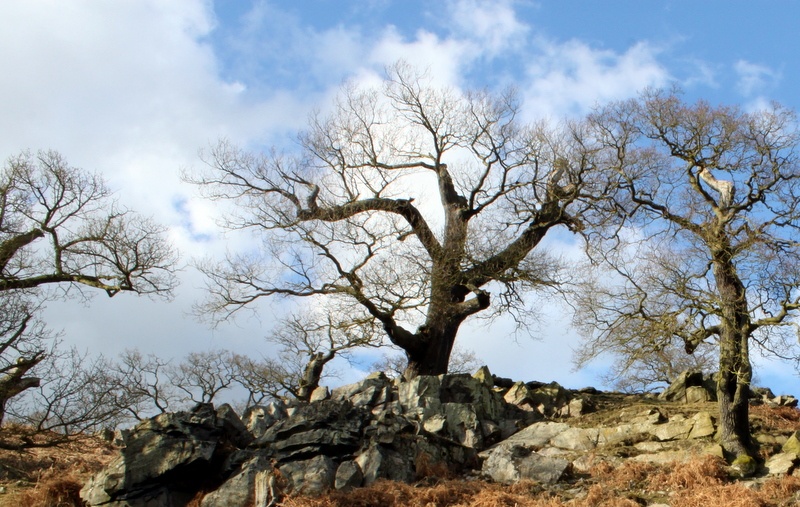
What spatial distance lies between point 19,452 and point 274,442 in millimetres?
6626

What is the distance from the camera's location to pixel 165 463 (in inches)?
556

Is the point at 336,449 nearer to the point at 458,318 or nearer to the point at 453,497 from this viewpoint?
the point at 453,497

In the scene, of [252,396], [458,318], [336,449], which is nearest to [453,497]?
[336,449]

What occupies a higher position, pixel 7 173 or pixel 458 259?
pixel 7 173

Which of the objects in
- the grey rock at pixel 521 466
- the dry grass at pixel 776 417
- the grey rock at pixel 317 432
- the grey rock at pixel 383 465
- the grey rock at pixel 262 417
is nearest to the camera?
the grey rock at pixel 383 465

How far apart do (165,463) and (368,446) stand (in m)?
3.98

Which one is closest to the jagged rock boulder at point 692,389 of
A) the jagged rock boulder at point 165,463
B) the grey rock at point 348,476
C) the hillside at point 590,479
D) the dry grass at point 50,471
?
the hillside at point 590,479

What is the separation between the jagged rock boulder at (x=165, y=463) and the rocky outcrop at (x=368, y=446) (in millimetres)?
20

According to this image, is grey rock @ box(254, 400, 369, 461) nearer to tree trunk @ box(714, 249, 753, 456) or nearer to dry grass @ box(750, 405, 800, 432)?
tree trunk @ box(714, 249, 753, 456)

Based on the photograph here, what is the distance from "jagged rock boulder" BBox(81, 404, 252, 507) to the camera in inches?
540

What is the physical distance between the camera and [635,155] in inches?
818

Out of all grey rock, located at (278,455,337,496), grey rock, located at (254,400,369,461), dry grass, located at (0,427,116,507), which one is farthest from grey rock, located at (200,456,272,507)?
dry grass, located at (0,427,116,507)

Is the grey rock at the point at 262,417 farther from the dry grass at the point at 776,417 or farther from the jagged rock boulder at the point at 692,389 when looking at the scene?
the dry grass at the point at 776,417

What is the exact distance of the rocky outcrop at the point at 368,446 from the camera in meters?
13.9
